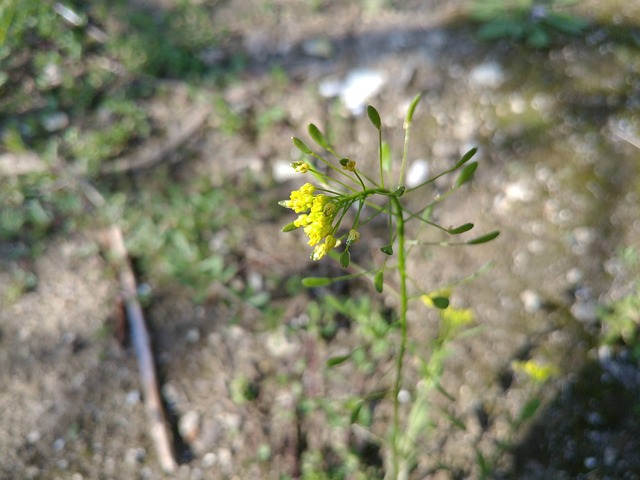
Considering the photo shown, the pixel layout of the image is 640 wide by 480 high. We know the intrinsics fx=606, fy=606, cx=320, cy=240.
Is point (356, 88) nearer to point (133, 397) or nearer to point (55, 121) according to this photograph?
point (55, 121)

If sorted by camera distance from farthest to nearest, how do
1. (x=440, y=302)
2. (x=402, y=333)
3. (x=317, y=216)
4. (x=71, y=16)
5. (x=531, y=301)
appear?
1. (x=71, y=16)
2. (x=531, y=301)
3. (x=402, y=333)
4. (x=440, y=302)
5. (x=317, y=216)

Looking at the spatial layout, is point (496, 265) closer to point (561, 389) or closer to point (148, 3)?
point (561, 389)

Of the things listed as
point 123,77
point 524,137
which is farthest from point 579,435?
point 123,77

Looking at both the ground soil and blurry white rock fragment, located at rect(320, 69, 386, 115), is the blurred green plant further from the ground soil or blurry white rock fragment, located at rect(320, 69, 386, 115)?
blurry white rock fragment, located at rect(320, 69, 386, 115)

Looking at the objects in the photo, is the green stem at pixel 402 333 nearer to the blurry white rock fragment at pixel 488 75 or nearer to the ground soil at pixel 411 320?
the ground soil at pixel 411 320

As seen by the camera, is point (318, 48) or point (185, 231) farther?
point (318, 48)

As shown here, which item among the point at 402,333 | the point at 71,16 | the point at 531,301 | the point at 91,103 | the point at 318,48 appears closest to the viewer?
the point at 402,333

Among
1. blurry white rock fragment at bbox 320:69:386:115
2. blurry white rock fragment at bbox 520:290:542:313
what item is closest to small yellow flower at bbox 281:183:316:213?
blurry white rock fragment at bbox 520:290:542:313

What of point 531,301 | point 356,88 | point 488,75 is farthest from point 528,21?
point 531,301
